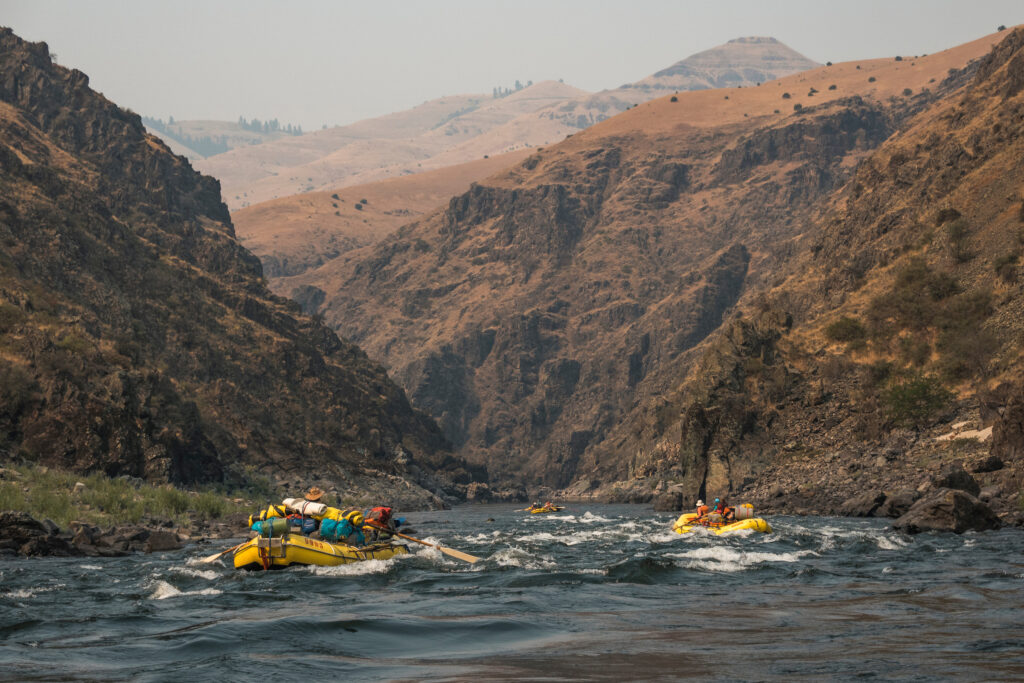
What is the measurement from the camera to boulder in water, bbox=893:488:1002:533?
138 ft

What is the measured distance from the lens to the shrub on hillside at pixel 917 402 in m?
76.9

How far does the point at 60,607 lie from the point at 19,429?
51.9 meters

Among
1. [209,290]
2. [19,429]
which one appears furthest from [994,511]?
[209,290]

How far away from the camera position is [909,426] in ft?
251

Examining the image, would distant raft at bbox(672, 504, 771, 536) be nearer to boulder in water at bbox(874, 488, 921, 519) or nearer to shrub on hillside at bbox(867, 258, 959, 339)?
boulder in water at bbox(874, 488, 921, 519)

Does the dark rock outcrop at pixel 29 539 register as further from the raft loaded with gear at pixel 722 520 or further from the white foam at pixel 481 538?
the raft loaded with gear at pixel 722 520

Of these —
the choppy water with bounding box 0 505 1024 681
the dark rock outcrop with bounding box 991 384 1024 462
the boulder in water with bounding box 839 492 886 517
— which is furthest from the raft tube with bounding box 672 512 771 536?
the dark rock outcrop with bounding box 991 384 1024 462

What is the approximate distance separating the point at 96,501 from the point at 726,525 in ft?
109

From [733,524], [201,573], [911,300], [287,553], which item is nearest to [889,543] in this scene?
[733,524]

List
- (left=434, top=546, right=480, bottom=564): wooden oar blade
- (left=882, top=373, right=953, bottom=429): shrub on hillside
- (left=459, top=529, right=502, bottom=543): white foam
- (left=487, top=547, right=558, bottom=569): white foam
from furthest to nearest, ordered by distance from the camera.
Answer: (left=882, top=373, right=953, bottom=429): shrub on hillside < (left=459, top=529, right=502, bottom=543): white foam < (left=434, top=546, right=480, bottom=564): wooden oar blade < (left=487, top=547, right=558, bottom=569): white foam

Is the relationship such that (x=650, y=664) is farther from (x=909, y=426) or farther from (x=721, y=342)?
(x=721, y=342)

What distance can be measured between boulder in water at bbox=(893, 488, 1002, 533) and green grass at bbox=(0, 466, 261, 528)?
38.0 m

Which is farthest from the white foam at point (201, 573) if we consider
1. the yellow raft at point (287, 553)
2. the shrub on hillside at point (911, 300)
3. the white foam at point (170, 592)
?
the shrub on hillside at point (911, 300)

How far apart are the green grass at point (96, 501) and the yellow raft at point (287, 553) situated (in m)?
19.5
